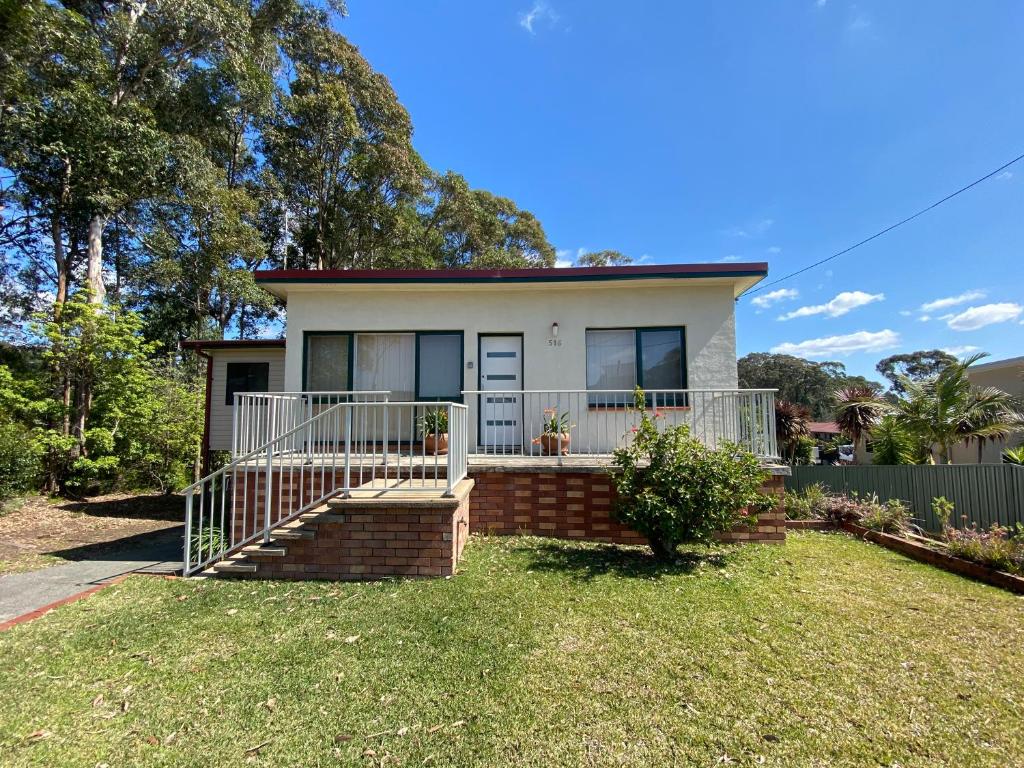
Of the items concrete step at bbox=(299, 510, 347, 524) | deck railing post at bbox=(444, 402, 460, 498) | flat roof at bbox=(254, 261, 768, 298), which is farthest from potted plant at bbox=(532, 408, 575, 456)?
concrete step at bbox=(299, 510, 347, 524)

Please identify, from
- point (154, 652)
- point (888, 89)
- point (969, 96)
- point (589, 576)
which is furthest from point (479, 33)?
point (154, 652)

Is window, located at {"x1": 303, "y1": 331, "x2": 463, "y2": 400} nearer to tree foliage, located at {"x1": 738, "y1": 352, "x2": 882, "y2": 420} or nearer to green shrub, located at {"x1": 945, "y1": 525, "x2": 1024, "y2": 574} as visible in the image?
green shrub, located at {"x1": 945, "y1": 525, "x2": 1024, "y2": 574}

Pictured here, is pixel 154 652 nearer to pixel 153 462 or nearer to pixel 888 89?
pixel 153 462

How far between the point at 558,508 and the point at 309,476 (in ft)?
10.1

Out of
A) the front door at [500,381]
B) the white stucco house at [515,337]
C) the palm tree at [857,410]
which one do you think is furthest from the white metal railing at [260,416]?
the palm tree at [857,410]

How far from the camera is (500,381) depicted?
7.75 meters

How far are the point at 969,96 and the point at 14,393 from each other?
19.8 metres

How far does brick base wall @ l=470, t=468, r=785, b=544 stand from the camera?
575cm

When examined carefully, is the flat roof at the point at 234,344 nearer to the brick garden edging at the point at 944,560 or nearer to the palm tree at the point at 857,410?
the brick garden edging at the point at 944,560

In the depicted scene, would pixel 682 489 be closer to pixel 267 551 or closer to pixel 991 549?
pixel 991 549

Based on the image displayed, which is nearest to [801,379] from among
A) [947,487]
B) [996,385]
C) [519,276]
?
[996,385]

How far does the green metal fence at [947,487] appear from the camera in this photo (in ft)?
20.9

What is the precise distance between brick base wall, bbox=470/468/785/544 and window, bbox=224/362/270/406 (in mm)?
6204

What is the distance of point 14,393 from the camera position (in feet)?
30.5
